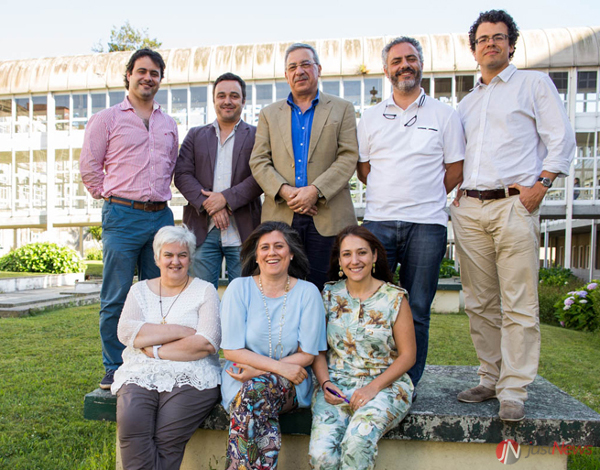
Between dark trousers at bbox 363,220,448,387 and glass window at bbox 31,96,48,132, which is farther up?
glass window at bbox 31,96,48,132

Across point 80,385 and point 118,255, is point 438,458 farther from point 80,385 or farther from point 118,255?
point 80,385

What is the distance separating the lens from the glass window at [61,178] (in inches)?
741

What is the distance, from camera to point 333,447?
2537mm

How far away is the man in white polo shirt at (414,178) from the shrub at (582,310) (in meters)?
6.38

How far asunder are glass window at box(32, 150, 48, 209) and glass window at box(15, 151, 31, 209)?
8.6 inches

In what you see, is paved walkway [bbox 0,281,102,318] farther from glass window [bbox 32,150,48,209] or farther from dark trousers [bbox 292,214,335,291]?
dark trousers [bbox 292,214,335,291]

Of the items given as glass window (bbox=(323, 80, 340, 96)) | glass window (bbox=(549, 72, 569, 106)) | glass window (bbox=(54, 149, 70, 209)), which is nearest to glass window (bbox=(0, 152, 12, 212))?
glass window (bbox=(54, 149, 70, 209))

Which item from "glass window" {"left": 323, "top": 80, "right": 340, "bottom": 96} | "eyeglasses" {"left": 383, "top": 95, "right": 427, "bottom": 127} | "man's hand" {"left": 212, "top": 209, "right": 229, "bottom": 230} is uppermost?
"glass window" {"left": 323, "top": 80, "right": 340, "bottom": 96}

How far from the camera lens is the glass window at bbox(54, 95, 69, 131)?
1861 cm

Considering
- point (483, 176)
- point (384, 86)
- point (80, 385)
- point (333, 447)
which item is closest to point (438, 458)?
point (333, 447)

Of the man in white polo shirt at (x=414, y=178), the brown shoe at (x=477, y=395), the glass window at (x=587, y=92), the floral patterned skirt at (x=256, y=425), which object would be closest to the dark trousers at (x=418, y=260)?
the man in white polo shirt at (x=414, y=178)

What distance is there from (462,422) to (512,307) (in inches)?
28.9
